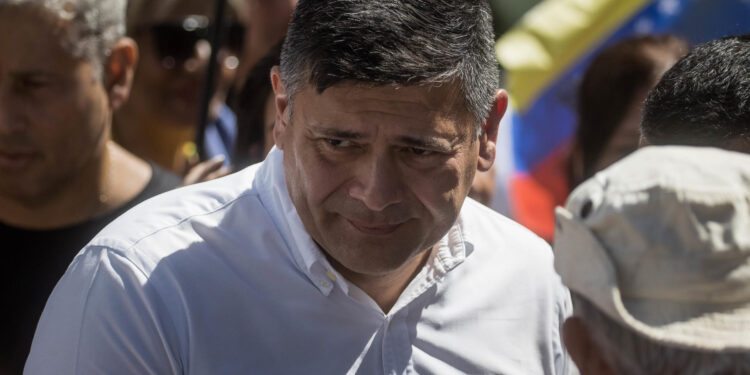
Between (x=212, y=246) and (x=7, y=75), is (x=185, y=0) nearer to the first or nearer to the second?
(x=7, y=75)

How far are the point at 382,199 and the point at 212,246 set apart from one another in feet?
1.29

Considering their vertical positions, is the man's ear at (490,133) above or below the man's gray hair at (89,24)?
above

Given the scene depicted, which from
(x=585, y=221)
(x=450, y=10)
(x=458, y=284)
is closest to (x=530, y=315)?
(x=458, y=284)

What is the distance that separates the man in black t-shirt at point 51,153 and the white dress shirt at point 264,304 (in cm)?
102

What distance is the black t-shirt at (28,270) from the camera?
10.7 feet

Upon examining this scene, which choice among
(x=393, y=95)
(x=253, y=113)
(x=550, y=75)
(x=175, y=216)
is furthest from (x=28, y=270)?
(x=550, y=75)

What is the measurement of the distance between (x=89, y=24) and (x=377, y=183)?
1.61 meters

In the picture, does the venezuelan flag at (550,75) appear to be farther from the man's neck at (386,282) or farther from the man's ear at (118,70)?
the man's neck at (386,282)

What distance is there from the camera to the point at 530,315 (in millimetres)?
2617

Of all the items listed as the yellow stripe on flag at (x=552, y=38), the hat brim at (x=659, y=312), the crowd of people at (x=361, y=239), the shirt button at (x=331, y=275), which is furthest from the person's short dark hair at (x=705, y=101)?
the yellow stripe on flag at (x=552, y=38)

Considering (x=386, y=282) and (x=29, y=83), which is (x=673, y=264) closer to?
(x=386, y=282)

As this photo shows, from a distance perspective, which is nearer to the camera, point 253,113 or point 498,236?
point 498,236

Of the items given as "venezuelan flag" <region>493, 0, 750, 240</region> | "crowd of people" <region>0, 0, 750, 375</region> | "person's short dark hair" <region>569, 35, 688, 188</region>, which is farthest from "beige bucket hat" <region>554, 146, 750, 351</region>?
"venezuelan flag" <region>493, 0, 750, 240</region>

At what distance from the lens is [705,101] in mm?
2453
